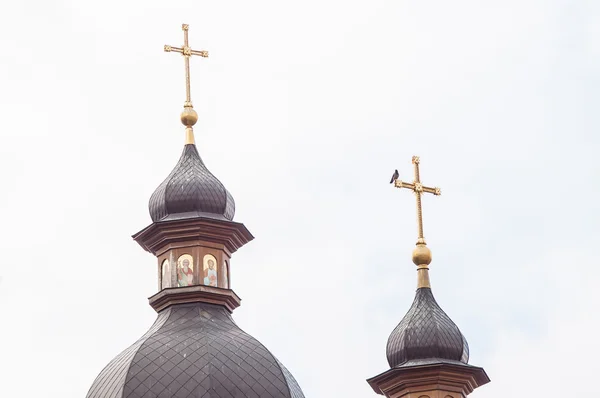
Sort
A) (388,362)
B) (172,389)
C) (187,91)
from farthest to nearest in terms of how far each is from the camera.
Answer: (187,91), (388,362), (172,389)

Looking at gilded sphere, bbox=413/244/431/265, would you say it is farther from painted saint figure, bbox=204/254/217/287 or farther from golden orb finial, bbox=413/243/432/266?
painted saint figure, bbox=204/254/217/287

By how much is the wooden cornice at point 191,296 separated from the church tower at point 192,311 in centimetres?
2

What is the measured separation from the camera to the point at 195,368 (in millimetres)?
37125

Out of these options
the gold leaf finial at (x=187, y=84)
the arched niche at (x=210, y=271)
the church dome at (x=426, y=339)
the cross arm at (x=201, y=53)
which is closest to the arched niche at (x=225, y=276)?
the arched niche at (x=210, y=271)

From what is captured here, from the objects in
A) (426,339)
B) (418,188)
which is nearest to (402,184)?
(418,188)

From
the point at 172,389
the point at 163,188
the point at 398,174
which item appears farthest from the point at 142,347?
the point at 398,174

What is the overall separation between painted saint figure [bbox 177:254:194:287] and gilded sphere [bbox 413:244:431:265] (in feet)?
13.7

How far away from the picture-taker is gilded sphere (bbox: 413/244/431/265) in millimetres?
40719

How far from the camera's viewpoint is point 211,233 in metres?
40.3

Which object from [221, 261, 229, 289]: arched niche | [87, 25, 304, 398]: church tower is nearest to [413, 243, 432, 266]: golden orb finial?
[87, 25, 304, 398]: church tower

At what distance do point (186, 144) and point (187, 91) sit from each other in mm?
1143

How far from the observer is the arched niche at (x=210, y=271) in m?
40.1

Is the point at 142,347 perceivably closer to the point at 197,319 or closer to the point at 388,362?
the point at 197,319

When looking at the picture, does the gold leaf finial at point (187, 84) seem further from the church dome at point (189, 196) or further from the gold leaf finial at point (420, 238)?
the gold leaf finial at point (420, 238)
